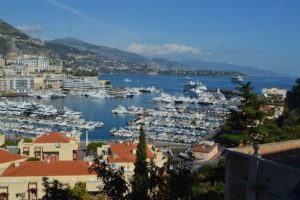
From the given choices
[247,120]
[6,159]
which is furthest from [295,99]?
[6,159]

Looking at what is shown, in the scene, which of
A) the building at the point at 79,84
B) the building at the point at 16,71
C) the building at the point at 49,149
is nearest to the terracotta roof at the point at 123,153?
the building at the point at 49,149

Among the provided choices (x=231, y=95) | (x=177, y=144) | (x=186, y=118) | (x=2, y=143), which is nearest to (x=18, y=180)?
(x=2, y=143)

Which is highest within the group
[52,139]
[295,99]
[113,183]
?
[113,183]

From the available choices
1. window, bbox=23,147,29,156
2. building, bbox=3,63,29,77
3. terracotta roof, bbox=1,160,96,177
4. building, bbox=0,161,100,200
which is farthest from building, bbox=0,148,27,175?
building, bbox=3,63,29,77

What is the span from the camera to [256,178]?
507 cm

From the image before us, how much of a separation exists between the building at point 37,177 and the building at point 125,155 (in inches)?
64.7

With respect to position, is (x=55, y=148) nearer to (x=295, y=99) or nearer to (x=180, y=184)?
(x=180, y=184)

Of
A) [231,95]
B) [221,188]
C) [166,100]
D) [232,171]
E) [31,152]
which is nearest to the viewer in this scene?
[232,171]

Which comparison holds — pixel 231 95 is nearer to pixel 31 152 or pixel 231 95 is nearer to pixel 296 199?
pixel 31 152

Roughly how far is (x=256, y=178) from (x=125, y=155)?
1475cm

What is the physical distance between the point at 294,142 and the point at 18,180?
1121cm

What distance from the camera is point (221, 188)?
11.6 meters

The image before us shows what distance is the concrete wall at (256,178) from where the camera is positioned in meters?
4.76

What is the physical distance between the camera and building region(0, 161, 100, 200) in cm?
1493
